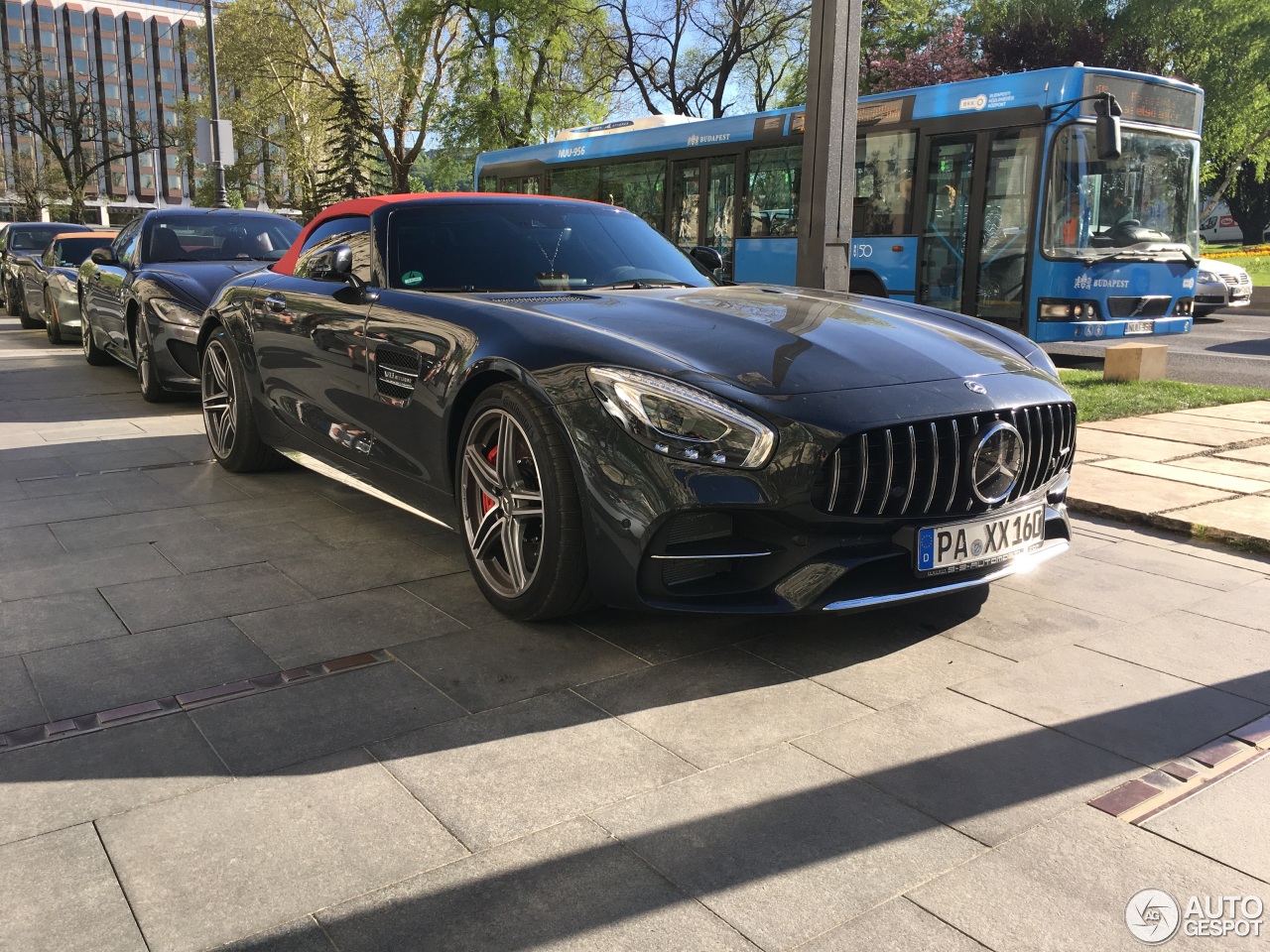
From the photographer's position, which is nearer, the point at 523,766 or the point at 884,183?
the point at 523,766

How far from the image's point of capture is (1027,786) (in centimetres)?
268

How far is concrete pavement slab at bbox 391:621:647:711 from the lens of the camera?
3.27 m

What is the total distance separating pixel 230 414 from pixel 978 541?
4.32m

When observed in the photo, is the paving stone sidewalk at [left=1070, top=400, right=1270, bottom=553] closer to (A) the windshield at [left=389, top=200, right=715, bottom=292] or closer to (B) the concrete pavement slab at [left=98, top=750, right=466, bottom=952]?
(A) the windshield at [left=389, top=200, right=715, bottom=292]

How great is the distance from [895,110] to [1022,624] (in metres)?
10.1

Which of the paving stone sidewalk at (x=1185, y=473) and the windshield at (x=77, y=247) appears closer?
the paving stone sidewalk at (x=1185, y=473)

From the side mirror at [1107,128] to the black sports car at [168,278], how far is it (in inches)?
302

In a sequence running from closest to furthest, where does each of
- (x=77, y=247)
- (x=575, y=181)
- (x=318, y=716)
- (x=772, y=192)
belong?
(x=318, y=716)
(x=772, y=192)
(x=77, y=247)
(x=575, y=181)

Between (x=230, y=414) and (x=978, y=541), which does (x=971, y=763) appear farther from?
(x=230, y=414)

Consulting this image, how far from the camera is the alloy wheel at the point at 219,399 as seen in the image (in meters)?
6.10

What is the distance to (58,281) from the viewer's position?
13.5 meters

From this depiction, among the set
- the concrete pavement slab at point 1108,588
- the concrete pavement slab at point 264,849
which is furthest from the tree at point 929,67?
the concrete pavement slab at point 264,849

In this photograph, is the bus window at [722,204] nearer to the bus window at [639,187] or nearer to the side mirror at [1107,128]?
the bus window at [639,187]

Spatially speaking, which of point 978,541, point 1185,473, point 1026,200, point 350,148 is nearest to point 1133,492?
point 1185,473
